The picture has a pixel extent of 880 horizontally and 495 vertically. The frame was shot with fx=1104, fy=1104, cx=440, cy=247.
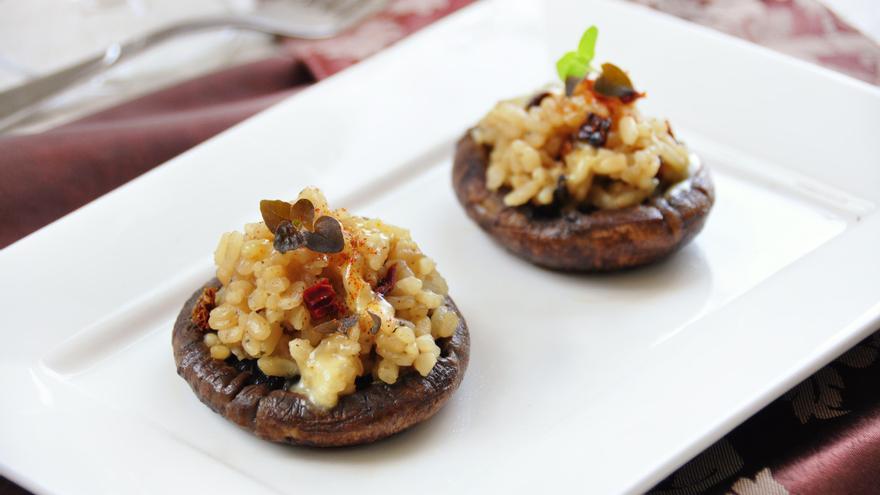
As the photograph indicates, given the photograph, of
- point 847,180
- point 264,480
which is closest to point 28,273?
point 264,480

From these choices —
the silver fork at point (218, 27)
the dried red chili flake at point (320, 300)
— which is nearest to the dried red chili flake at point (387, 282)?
the dried red chili flake at point (320, 300)

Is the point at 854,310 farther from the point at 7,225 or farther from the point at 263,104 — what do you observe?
the point at 7,225

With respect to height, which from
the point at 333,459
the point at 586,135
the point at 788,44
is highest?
the point at 586,135

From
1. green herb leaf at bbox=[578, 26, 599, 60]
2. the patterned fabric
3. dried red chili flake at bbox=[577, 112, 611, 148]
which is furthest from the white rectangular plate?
green herb leaf at bbox=[578, 26, 599, 60]

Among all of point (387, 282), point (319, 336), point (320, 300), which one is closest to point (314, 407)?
point (319, 336)

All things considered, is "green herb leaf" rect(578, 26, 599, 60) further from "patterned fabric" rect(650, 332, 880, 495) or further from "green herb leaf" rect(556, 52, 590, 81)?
"patterned fabric" rect(650, 332, 880, 495)
